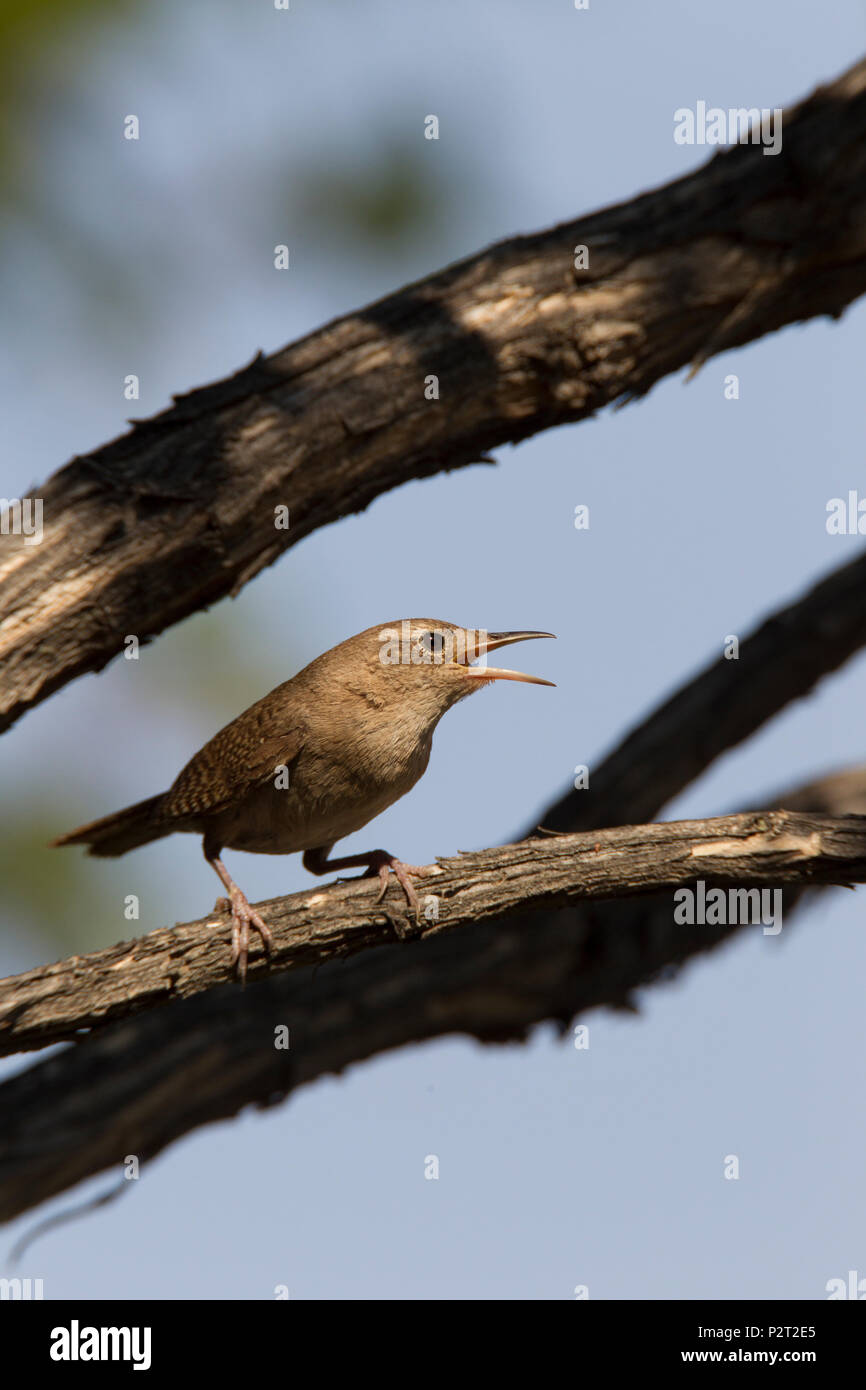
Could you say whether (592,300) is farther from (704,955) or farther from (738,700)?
(704,955)

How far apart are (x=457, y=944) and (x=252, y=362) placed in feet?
10.8

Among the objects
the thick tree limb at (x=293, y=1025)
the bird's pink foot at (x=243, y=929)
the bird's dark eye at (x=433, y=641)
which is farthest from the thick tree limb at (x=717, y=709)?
the bird's pink foot at (x=243, y=929)

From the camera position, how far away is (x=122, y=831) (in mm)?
5941

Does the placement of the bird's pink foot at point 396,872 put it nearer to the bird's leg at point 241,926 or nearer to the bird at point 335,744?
Result: the bird at point 335,744

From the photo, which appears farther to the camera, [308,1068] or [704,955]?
[704,955]

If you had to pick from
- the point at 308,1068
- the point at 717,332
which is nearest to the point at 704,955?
the point at 308,1068

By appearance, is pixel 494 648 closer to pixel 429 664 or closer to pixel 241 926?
pixel 429 664

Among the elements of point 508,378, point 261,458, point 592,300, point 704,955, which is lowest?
point 704,955

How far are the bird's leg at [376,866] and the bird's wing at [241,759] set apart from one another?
1.80 ft

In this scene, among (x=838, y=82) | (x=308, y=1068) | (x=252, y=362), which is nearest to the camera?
(x=252, y=362)

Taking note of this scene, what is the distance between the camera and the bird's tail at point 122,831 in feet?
19.1

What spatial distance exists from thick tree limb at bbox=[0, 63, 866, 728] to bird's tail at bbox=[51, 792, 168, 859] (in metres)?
1.31

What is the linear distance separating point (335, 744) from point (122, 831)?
1353 millimetres

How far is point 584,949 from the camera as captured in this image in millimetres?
6934
